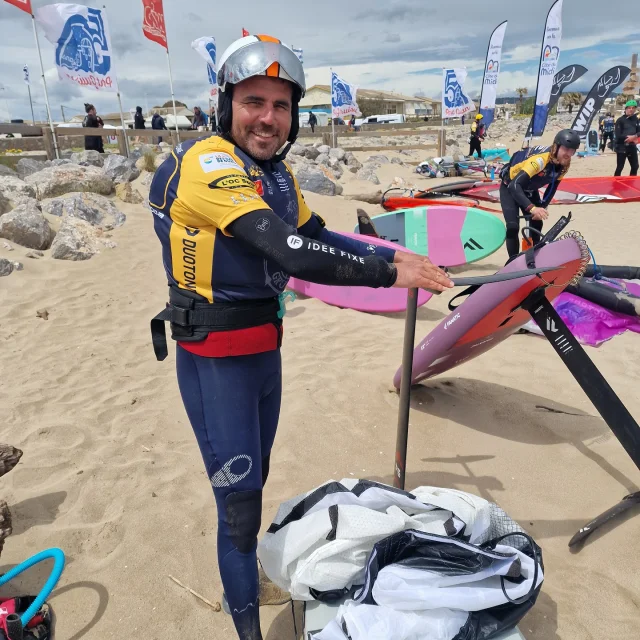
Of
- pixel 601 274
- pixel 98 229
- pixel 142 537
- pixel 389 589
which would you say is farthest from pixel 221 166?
pixel 98 229

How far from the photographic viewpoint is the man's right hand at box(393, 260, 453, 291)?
64.5 inches

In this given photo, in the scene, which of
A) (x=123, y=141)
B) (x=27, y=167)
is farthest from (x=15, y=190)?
(x=123, y=141)

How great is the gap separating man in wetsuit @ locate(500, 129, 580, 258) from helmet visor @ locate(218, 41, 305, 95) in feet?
15.1

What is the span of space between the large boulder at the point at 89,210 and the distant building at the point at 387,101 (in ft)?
174

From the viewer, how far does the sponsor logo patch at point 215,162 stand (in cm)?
154

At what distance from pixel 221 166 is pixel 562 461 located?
2682 mm

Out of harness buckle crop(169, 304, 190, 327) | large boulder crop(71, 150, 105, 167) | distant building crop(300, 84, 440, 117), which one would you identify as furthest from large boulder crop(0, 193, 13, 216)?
distant building crop(300, 84, 440, 117)

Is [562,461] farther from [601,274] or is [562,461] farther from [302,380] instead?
[601,274]

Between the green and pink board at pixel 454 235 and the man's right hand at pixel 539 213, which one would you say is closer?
the man's right hand at pixel 539 213

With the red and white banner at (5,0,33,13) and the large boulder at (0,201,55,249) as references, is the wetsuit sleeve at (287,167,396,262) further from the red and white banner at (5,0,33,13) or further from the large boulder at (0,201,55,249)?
the red and white banner at (5,0,33,13)

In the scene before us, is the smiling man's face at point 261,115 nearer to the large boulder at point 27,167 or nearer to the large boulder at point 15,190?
the large boulder at point 15,190

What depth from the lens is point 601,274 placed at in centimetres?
572

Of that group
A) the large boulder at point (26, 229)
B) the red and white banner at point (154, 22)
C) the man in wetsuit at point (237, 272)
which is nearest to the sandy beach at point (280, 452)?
the man in wetsuit at point (237, 272)

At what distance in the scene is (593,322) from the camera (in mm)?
5062
